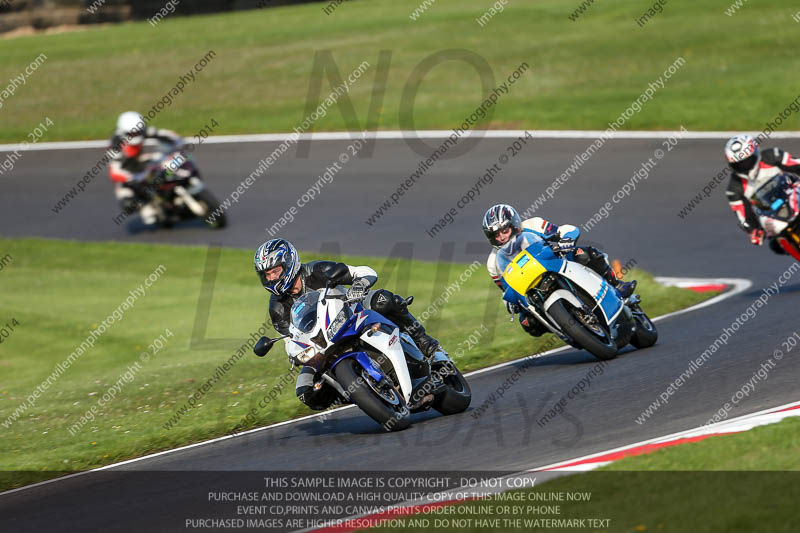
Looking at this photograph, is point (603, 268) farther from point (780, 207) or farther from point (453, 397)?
point (780, 207)

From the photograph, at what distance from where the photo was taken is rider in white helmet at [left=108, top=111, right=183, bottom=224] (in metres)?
23.1

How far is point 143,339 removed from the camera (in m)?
16.5

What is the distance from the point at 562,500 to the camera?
683cm

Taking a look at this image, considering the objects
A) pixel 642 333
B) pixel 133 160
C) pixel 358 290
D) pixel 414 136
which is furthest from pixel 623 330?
pixel 414 136

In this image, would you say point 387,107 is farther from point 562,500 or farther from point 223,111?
point 562,500

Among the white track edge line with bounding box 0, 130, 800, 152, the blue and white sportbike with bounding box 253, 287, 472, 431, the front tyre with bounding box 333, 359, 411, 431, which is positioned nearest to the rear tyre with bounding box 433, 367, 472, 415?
the blue and white sportbike with bounding box 253, 287, 472, 431

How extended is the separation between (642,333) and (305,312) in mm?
4346

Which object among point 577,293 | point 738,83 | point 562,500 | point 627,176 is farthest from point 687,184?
point 562,500

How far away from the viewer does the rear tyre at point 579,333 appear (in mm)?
10727

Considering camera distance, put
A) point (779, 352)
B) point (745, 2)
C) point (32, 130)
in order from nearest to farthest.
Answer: point (779, 352) → point (32, 130) → point (745, 2)

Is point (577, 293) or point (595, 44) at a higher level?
point (577, 293)

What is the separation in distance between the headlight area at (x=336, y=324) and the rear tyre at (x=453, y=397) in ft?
4.14

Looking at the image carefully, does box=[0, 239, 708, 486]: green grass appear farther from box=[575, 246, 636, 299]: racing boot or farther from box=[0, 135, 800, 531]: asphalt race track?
box=[575, 246, 636, 299]: racing boot

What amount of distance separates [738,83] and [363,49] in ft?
42.4
